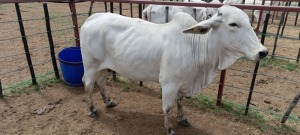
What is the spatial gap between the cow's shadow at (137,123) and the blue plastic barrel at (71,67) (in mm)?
952

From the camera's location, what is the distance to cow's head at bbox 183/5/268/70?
237 centimetres

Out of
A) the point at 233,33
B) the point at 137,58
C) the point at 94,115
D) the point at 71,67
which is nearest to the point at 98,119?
the point at 94,115

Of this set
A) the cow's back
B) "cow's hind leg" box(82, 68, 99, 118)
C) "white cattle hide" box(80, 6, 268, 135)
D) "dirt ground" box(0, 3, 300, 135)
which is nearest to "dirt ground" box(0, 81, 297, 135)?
"dirt ground" box(0, 3, 300, 135)

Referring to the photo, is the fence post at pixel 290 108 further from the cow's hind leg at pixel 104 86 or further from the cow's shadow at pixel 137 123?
the cow's hind leg at pixel 104 86

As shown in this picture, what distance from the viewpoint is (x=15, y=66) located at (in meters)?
5.45

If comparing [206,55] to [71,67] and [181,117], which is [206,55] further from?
[71,67]

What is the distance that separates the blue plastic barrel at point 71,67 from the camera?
173 inches

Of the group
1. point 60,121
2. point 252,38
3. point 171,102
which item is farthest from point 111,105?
point 252,38

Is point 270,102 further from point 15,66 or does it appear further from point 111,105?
point 15,66

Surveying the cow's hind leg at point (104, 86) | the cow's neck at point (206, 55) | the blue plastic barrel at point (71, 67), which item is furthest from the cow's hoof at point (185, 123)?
the blue plastic barrel at point (71, 67)

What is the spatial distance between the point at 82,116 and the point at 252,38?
2575mm

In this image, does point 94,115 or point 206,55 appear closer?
point 206,55

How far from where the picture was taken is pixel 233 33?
8.05ft

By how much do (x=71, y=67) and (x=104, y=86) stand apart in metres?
0.83
